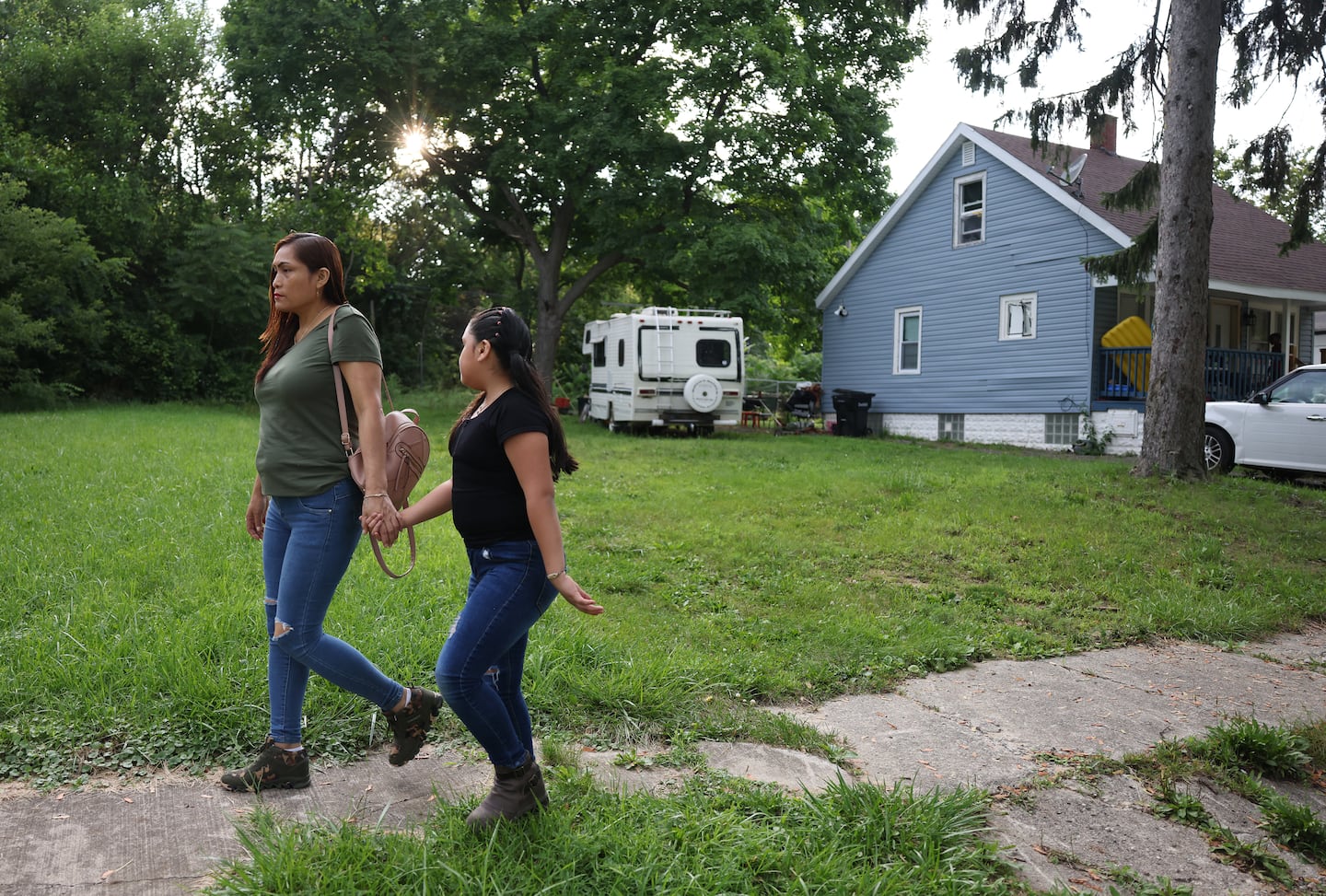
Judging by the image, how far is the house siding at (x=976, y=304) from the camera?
20.4m

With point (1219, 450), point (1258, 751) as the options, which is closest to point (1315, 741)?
point (1258, 751)

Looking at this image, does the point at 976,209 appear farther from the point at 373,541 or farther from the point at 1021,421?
the point at 373,541

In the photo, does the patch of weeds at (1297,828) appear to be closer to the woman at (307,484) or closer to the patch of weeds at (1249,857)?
the patch of weeds at (1249,857)

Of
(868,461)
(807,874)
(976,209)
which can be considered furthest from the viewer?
(976,209)

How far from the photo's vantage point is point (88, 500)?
8797 mm


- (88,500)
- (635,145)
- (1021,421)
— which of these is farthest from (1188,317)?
(635,145)

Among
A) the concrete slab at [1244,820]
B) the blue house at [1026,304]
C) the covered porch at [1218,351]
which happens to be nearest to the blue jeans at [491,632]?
the concrete slab at [1244,820]

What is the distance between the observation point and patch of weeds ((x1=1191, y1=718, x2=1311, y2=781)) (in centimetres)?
400

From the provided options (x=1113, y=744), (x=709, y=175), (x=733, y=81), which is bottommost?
(x=1113, y=744)

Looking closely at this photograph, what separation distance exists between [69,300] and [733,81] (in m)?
18.1

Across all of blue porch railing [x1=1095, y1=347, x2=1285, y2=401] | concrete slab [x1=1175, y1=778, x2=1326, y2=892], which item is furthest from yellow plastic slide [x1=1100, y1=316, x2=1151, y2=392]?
concrete slab [x1=1175, y1=778, x2=1326, y2=892]

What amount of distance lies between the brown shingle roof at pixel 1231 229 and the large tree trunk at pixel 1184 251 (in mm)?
6119

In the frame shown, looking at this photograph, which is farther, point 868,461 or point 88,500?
point 868,461

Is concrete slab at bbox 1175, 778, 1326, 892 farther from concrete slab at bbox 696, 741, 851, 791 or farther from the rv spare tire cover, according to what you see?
the rv spare tire cover
